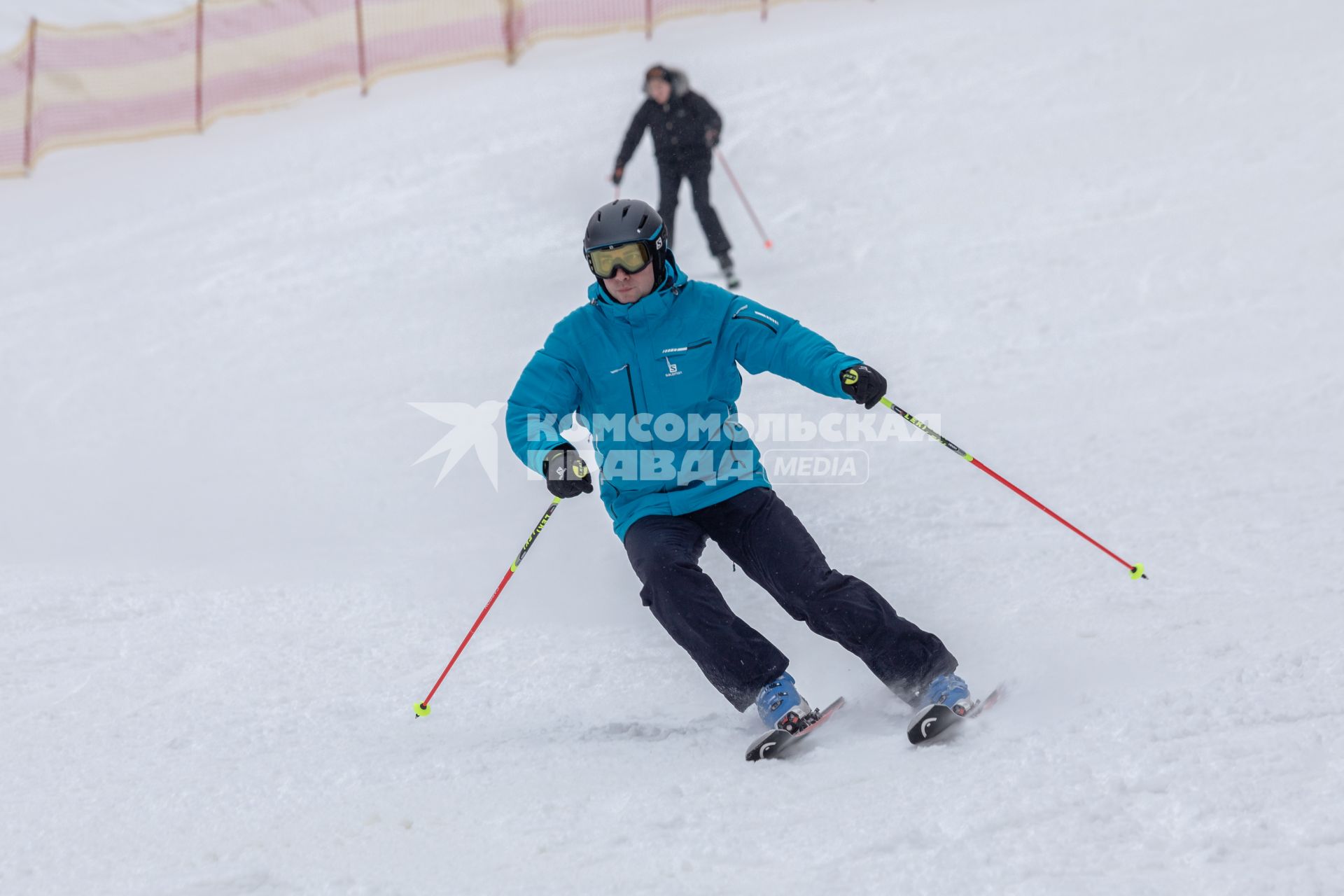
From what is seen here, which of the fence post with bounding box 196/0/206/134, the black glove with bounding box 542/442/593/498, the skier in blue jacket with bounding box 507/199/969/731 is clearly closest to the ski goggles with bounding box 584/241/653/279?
the skier in blue jacket with bounding box 507/199/969/731

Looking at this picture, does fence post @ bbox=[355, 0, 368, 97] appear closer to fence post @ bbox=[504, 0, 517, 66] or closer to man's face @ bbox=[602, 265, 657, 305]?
fence post @ bbox=[504, 0, 517, 66]

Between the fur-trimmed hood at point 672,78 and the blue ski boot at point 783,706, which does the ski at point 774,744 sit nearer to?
the blue ski boot at point 783,706

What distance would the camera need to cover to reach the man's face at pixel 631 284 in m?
3.79

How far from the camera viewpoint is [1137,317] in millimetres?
6680

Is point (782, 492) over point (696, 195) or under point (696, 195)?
under

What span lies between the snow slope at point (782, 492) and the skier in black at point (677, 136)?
2.14ft

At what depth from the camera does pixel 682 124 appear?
836 centimetres

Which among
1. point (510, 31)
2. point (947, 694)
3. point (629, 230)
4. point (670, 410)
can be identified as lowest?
point (947, 694)

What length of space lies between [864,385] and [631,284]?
88 centimetres

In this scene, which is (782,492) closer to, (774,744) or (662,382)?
(662,382)

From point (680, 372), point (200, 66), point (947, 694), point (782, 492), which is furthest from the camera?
point (200, 66)

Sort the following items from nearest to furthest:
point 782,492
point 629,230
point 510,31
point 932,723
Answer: point 932,723 → point 629,230 → point 782,492 → point 510,31

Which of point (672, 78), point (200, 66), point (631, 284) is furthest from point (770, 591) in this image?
point (200, 66)

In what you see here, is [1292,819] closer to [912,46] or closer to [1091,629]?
[1091,629]
